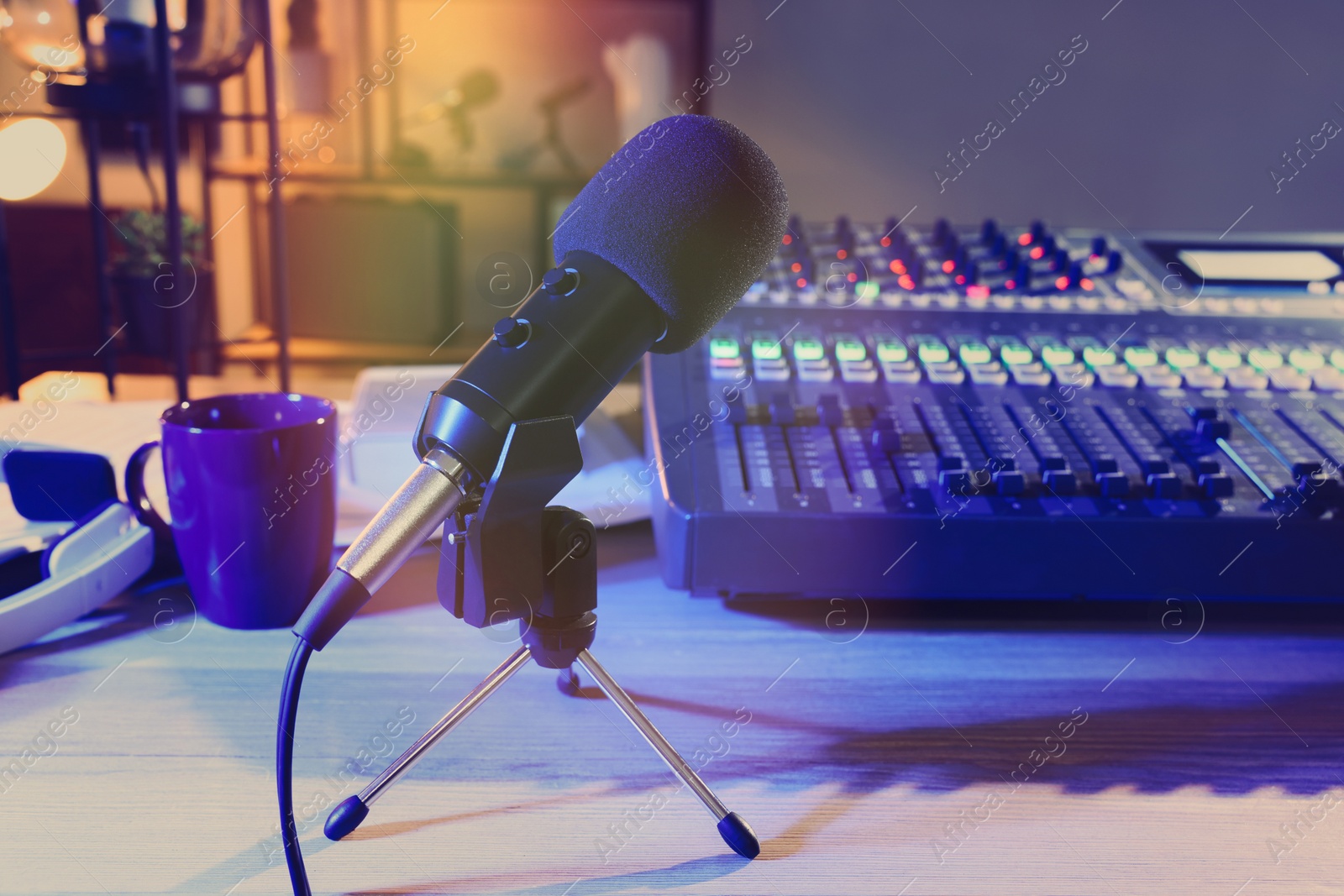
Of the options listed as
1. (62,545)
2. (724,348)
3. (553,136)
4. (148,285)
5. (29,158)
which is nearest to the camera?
(62,545)

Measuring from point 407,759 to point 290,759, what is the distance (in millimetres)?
69

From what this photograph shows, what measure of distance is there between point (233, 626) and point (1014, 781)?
42 centimetres

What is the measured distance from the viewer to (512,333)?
1.14 ft

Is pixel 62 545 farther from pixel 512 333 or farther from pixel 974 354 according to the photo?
pixel 974 354

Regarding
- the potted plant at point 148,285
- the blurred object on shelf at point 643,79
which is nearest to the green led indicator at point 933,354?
the blurred object on shelf at point 643,79

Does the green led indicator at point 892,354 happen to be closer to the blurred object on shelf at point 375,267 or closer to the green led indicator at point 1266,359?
the green led indicator at point 1266,359

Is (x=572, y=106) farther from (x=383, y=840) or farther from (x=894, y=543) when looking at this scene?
(x=383, y=840)

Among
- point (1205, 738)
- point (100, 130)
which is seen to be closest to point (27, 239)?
point (100, 130)

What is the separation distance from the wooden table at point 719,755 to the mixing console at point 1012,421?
5cm

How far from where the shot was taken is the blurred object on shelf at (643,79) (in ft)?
5.93

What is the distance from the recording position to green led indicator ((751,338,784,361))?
633mm

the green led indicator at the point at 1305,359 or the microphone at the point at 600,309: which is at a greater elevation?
the microphone at the point at 600,309

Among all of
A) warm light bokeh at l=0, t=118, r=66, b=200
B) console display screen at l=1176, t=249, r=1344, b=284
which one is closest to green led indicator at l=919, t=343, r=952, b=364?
console display screen at l=1176, t=249, r=1344, b=284

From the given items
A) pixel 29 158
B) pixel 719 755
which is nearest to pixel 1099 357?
pixel 719 755
